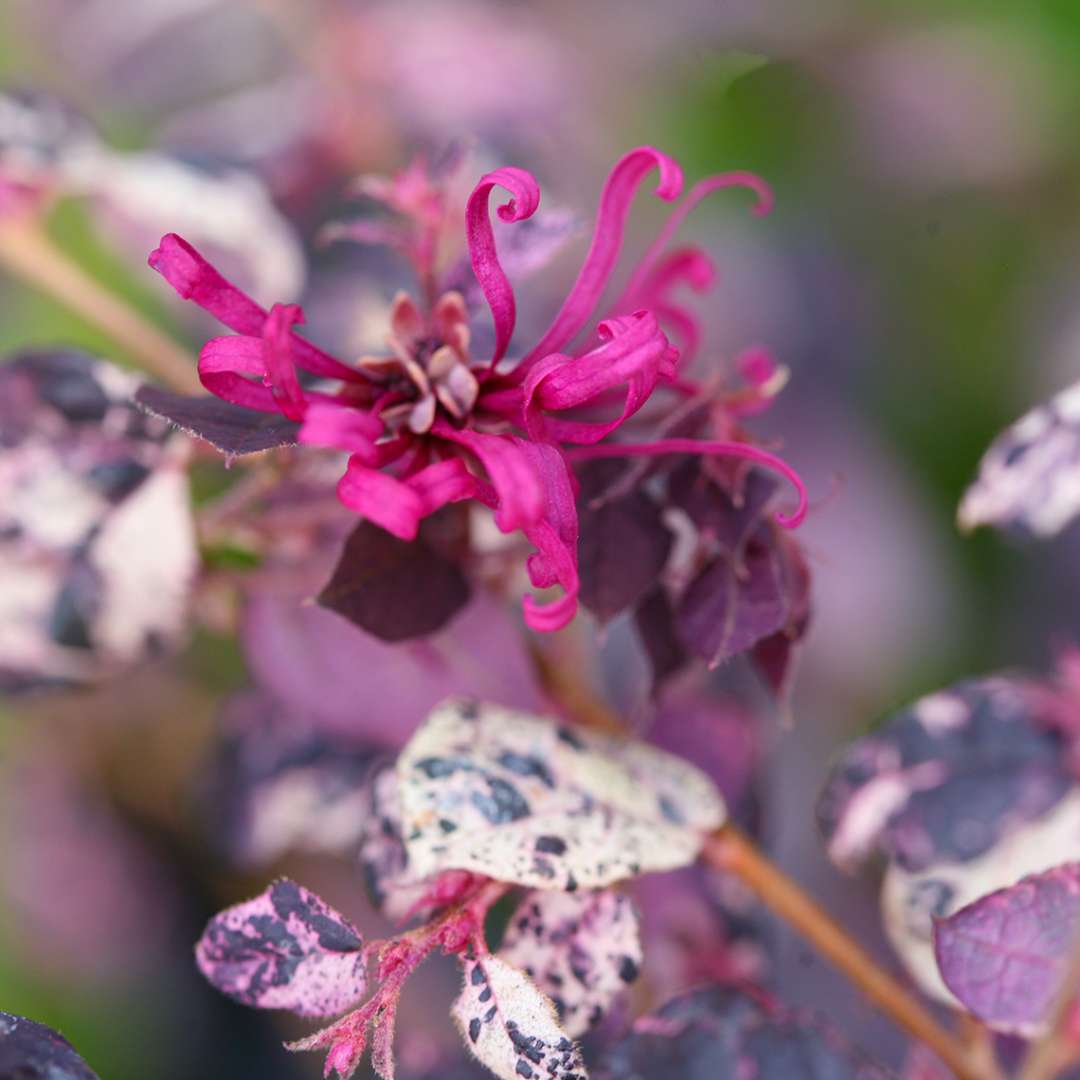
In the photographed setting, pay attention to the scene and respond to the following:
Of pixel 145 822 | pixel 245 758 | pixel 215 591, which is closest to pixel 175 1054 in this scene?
pixel 145 822

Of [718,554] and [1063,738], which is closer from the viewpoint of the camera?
[718,554]

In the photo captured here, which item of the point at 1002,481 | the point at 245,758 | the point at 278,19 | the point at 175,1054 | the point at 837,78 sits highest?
the point at 837,78

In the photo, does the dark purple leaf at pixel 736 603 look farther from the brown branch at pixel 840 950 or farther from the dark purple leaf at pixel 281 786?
the dark purple leaf at pixel 281 786

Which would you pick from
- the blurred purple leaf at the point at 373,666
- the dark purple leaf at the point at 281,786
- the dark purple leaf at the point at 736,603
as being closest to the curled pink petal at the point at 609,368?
the dark purple leaf at the point at 736,603

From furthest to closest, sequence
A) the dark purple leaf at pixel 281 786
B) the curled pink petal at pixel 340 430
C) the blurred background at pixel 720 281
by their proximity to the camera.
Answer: the blurred background at pixel 720 281
the dark purple leaf at pixel 281 786
the curled pink petal at pixel 340 430

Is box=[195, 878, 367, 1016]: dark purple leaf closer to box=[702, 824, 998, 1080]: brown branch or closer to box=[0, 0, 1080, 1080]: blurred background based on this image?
box=[702, 824, 998, 1080]: brown branch

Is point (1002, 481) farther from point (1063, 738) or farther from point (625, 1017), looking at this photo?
point (625, 1017)
